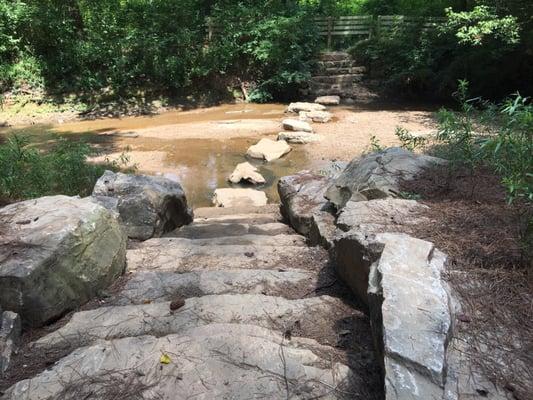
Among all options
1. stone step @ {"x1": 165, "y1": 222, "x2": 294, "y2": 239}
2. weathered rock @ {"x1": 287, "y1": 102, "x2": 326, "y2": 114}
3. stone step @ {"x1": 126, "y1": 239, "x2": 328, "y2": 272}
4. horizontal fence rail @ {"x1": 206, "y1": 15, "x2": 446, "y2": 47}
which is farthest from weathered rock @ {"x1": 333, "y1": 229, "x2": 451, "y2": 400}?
horizontal fence rail @ {"x1": 206, "y1": 15, "x2": 446, "y2": 47}

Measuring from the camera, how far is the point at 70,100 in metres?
13.2

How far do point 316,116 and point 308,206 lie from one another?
7060 mm

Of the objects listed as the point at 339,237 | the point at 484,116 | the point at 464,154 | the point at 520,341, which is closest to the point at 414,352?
the point at 520,341

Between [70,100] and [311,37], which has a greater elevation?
[311,37]

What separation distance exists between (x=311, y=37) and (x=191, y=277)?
13129 mm

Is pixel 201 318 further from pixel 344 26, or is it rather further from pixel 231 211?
pixel 344 26

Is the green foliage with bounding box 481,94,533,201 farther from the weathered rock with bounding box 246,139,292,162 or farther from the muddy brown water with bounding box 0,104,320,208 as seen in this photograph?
the weathered rock with bounding box 246,139,292,162

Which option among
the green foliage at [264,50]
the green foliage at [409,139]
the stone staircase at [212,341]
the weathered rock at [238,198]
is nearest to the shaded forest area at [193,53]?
the green foliage at [264,50]

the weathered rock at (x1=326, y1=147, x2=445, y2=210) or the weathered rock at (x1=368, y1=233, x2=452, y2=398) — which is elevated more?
the weathered rock at (x1=368, y1=233, x2=452, y2=398)

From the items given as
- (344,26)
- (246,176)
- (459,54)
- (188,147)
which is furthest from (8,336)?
(344,26)

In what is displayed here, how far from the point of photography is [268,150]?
8930mm

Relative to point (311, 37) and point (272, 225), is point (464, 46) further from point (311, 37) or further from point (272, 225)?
point (272, 225)

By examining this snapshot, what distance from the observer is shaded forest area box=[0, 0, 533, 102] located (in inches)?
511

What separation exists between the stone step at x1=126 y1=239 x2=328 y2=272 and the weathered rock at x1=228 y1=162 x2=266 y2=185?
3.90m
